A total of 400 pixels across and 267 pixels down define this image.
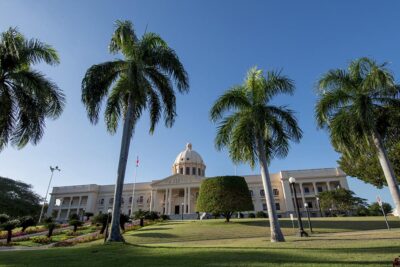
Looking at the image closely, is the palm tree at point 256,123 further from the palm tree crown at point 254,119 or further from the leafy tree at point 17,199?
the leafy tree at point 17,199

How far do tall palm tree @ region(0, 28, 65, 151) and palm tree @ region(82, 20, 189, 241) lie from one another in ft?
6.59

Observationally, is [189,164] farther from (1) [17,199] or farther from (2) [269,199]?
(2) [269,199]

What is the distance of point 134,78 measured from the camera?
13.1 metres

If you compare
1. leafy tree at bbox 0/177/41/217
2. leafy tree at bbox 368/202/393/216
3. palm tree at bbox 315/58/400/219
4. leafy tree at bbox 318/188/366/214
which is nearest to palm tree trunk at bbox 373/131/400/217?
palm tree at bbox 315/58/400/219

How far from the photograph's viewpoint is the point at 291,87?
15469 millimetres

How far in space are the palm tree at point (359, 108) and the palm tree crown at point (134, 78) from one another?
27.4ft

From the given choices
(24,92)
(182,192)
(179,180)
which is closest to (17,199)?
(179,180)

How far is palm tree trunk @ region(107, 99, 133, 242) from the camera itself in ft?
38.6

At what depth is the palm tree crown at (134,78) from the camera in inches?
527

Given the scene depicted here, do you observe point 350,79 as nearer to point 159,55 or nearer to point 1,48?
point 159,55

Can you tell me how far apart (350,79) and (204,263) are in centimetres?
1358

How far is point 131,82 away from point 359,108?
1178cm

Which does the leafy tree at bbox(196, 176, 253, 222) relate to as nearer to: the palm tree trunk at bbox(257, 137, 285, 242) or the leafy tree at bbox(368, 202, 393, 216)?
the palm tree trunk at bbox(257, 137, 285, 242)

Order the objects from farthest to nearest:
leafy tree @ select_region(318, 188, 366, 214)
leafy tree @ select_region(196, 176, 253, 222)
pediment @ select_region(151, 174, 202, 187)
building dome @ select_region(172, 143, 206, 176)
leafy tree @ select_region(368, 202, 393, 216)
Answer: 1. building dome @ select_region(172, 143, 206, 176)
2. pediment @ select_region(151, 174, 202, 187)
3. leafy tree @ select_region(318, 188, 366, 214)
4. leafy tree @ select_region(368, 202, 393, 216)
5. leafy tree @ select_region(196, 176, 253, 222)
